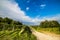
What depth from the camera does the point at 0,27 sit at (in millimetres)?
15117

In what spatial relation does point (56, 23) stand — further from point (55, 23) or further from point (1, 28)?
point (1, 28)

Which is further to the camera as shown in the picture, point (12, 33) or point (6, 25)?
point (6, 25)

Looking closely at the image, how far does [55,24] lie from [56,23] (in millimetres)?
659

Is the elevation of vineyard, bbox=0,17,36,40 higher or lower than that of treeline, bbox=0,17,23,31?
lower

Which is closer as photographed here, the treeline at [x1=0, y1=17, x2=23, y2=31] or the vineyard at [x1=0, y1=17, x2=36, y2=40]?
the vineyard at [x1=0, y1=17, x2=36, y2=40]

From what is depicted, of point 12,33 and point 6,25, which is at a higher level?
point 6,25

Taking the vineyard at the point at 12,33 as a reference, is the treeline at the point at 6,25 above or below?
above

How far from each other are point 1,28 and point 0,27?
9.1 inches

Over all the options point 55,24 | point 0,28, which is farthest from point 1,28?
point 55,24

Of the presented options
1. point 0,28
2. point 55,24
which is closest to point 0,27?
point 0,28

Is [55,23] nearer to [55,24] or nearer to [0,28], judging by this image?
[55,24]

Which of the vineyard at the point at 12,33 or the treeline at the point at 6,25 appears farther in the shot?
the treeline at the point at 6,25

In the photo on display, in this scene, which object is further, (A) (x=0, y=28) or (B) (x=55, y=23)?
(B) (x=55, y=23)

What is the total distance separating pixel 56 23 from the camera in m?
28.6
